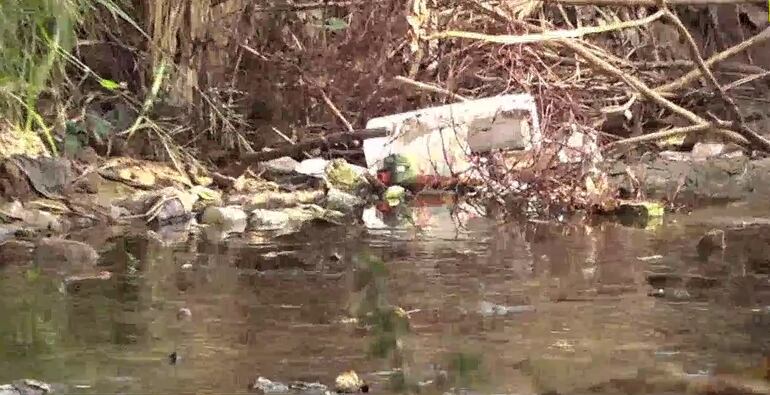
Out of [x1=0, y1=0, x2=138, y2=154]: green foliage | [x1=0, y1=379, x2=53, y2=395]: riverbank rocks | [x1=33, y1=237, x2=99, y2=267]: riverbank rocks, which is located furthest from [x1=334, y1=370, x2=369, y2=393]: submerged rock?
[x1=0, y1=0, x2=138, y2=154]: green foliage

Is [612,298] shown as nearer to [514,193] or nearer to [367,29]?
[514,193]

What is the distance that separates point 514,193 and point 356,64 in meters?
0.89

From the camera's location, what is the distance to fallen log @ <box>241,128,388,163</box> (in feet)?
11.1

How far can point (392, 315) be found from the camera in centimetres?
131

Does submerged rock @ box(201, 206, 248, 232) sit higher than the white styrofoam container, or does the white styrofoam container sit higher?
the white styrofoam container

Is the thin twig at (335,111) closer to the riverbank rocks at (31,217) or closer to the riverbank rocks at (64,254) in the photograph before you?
the riverbank rocks at (31,217)

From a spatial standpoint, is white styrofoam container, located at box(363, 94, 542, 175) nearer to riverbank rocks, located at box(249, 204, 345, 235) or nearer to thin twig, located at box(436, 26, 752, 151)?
thin twig, located at box(436, 26, 752, 151)

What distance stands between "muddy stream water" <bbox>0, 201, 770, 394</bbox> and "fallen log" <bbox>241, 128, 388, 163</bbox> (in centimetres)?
102

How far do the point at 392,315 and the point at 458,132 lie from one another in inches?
80.4

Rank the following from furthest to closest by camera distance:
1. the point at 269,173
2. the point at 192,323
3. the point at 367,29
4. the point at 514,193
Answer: the point at 367,29, the point at 269,173, the point at 514,193, the point at 192,323

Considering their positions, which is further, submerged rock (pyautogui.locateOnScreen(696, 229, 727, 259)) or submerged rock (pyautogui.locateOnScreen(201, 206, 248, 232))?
submerged rock (pyautogui.locateOnScreen(201, 206, 248, 232))

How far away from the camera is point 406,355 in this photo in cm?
132

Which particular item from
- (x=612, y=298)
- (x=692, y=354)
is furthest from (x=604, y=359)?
(x=612, y=298)

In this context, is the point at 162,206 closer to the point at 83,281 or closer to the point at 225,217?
the point at 225,217
